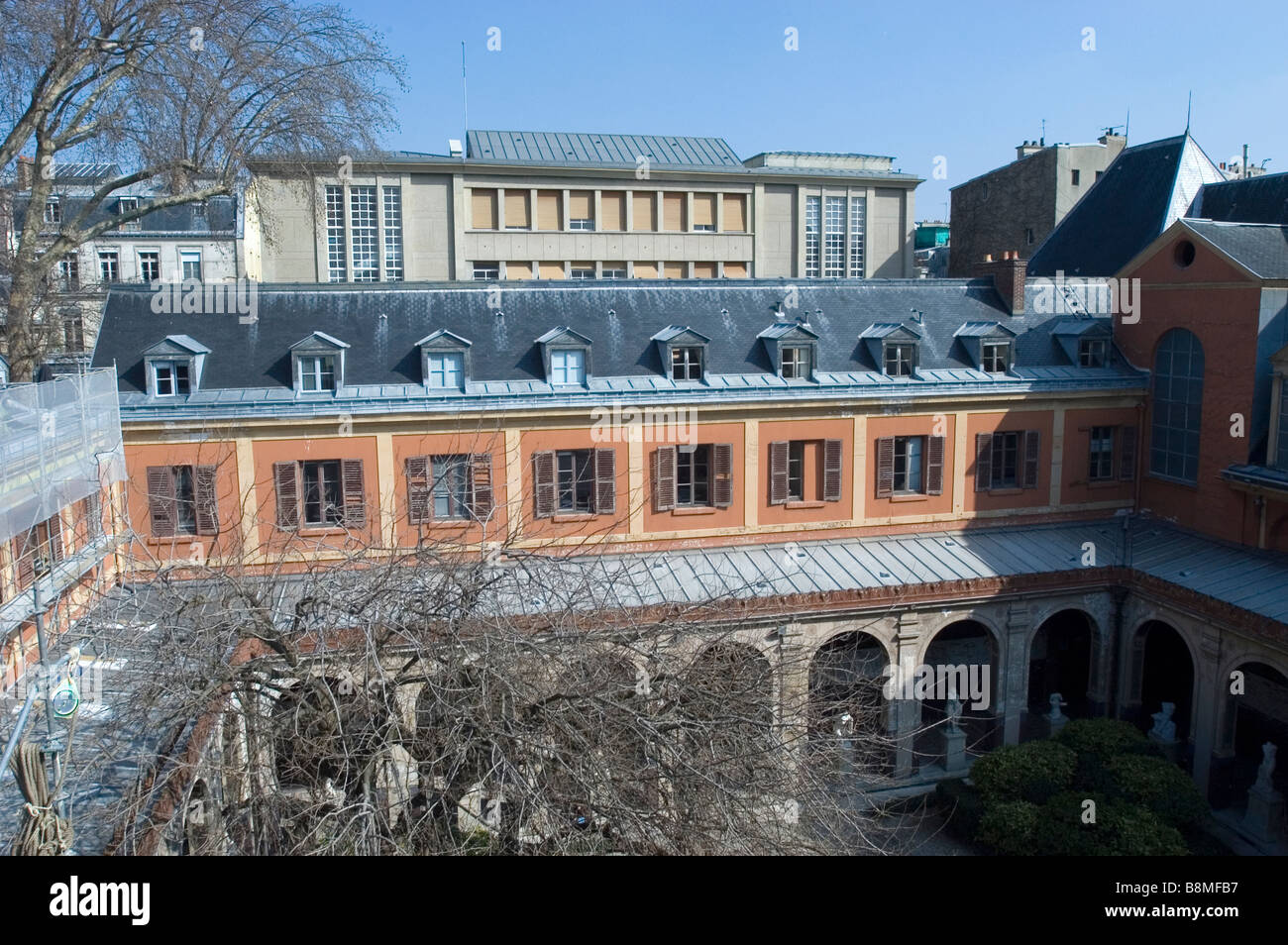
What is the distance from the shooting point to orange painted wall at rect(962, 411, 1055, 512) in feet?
93.6

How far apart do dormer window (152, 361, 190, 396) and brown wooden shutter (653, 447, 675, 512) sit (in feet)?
38.5

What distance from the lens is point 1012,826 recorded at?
20.6m

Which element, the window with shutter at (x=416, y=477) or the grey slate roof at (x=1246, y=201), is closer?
the window with shutter at (x=416, y=477)

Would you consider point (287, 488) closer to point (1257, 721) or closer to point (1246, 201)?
point (1257, 721)

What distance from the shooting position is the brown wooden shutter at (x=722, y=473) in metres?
27.0

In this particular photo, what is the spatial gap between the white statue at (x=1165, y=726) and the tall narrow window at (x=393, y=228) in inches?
1444

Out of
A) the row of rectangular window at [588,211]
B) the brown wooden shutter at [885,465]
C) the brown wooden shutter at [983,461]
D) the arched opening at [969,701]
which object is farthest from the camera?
the row of rectangular window at [588,211]

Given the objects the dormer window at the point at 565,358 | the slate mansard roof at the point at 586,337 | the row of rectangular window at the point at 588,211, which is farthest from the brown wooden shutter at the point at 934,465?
the row of rectangular window at the point at 588,211

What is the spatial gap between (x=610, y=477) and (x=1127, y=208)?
22.5 m

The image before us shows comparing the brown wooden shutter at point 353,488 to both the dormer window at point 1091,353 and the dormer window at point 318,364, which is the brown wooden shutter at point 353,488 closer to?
the dormer window at point 318,364

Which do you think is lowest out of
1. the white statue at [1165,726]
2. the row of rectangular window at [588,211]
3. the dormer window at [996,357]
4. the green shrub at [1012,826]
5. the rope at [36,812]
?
the green shrub at [1012,826]

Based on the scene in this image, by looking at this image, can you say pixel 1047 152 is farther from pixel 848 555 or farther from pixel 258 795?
pixel 258 795

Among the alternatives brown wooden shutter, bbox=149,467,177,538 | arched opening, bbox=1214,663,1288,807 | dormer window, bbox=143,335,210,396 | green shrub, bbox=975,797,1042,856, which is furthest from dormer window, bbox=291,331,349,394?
arched opening, bbox=1214,663,1288,807
